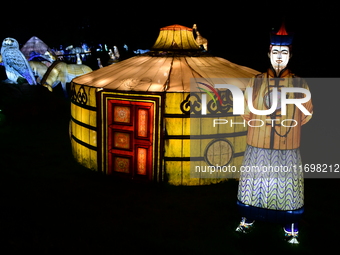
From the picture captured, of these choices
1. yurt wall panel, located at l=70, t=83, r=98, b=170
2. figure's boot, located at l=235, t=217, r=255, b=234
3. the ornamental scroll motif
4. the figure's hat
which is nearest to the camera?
the figure's hat

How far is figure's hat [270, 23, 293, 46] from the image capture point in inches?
165

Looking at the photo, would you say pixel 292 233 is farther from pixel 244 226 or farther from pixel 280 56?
pixel 280 56

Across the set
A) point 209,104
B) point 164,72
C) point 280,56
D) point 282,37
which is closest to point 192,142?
point 209,104

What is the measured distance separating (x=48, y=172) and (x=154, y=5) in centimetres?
1004

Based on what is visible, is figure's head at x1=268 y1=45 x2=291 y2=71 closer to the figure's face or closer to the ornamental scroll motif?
the figure's face

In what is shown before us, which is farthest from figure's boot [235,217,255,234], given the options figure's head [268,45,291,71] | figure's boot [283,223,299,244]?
figure's head [268,45,291,71]

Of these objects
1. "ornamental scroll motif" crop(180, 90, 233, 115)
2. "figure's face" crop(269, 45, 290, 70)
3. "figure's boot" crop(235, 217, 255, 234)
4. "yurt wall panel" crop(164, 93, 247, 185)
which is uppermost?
"figure's face" crop(269, 45, 290, 70)

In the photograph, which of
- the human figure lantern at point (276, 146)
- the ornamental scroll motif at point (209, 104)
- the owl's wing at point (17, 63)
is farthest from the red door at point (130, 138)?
the owl's wing at point (17, 63)

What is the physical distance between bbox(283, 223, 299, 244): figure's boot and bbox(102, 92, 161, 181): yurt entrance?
2356 millimetres

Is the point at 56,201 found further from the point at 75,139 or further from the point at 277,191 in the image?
the point at 277,191

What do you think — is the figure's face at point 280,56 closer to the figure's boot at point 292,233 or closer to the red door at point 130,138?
the figure's boot at point 292,233

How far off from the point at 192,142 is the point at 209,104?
2.06 feet

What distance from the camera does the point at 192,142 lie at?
614 cm

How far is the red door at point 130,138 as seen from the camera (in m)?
6.20
